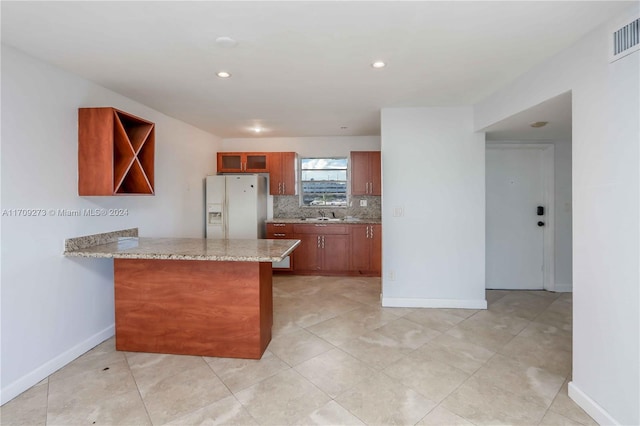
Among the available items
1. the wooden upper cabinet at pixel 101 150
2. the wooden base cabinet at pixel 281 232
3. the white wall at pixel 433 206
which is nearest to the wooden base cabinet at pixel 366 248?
the wooden base cabinet at pixel 281 232

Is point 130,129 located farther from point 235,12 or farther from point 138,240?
point 235,12

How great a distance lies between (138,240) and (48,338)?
3.26ft

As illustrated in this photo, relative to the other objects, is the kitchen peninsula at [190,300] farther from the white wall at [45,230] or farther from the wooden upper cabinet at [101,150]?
the wooden upper cabinet at [101,150]

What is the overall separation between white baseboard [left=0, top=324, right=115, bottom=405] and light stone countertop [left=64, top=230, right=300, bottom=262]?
2.63 ft

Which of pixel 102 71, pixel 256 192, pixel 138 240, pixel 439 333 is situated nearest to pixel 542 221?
pixel 439 333

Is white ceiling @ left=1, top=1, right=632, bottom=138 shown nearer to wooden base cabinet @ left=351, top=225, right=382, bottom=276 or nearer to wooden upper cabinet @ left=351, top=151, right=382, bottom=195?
wooden upper cabinet @ left=351, top=151, right=382, bottom=195

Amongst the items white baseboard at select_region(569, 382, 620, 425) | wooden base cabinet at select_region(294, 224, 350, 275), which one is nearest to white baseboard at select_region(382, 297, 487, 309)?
wooden base cabinet at select_region(294, 224, 350, 275)

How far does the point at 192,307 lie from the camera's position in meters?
2.50

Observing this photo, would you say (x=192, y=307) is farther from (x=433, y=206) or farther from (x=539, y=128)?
(x=539, y=128)

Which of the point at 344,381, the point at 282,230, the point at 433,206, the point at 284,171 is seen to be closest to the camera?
the point at 344,381

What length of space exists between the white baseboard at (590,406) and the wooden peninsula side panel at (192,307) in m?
2.20

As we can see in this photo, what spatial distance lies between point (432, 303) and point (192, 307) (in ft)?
8.69

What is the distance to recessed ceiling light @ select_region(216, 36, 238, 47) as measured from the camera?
1.89 metres

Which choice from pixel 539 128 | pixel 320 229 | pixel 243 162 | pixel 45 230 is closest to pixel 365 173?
pixel 320 229
